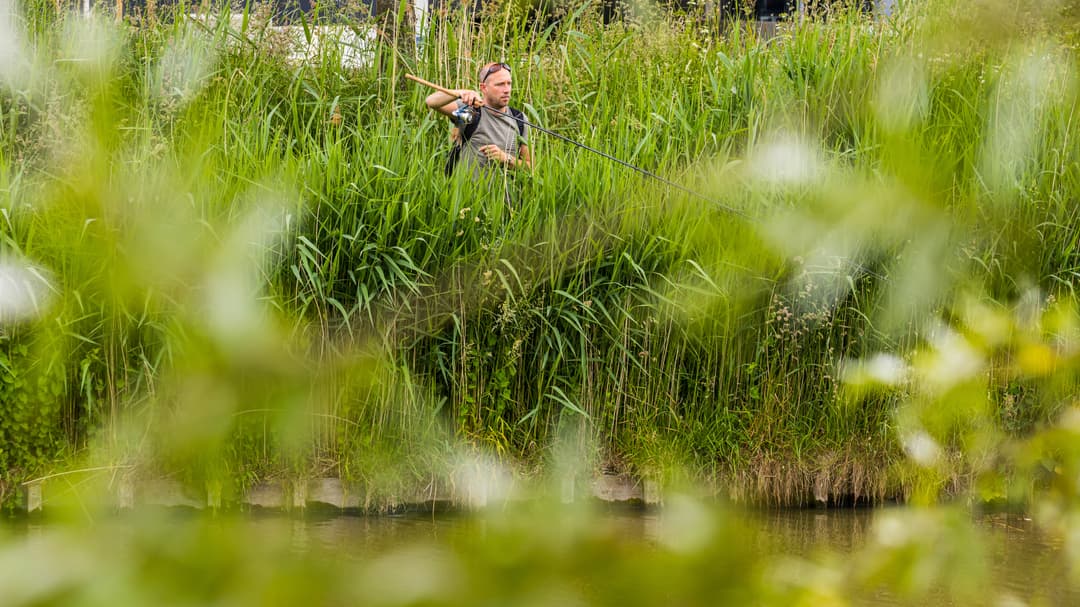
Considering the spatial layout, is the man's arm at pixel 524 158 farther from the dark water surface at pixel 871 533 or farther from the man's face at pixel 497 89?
the dark water surface at pixel 871 533

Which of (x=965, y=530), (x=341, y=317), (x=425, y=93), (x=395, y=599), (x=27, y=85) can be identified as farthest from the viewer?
(x=425, y=93)

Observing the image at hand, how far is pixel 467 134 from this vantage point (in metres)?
4.83

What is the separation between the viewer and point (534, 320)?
407 cm

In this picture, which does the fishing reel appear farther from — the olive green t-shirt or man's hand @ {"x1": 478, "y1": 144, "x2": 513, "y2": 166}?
man's hand @ {"x1": 478, "y1": 144, "x2": 513, "y2": 166}

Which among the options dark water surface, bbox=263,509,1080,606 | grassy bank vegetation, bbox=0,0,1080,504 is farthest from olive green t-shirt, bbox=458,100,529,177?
dark water surface, bbox=263,509,1080,606

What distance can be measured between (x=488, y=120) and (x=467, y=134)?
132 mm

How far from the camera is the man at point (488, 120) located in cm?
469

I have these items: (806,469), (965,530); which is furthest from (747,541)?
(806,469)

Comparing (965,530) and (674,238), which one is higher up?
(674,238)

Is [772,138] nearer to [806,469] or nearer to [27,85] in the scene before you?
[806,469]

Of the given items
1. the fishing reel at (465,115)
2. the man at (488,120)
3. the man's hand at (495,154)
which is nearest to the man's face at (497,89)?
the man at (488,120)

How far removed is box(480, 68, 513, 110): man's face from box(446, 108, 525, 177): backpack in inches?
3.0

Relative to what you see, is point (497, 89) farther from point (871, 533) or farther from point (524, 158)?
point (871, 533)

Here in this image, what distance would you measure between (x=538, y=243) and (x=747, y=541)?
376 centimetres
